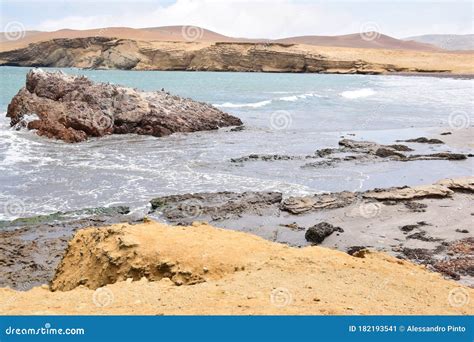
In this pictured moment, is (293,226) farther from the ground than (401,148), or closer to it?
closer to it

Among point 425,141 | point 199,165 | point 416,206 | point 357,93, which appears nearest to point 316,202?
point 416,206

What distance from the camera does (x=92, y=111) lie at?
2581 cm

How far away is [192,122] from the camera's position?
2788 centimetres

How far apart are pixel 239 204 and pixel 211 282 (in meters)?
7.14

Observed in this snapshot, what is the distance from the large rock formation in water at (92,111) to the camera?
25.1 metres

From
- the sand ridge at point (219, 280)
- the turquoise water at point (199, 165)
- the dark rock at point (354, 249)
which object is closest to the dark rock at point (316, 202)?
the turquoise water at point (199, 165)

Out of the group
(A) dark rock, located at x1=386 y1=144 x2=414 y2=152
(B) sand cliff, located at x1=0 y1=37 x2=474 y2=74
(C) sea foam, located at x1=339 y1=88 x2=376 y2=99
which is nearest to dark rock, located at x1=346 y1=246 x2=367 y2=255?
(A) dark rock, located at x1=386 y1=144 x2=414 y2=152

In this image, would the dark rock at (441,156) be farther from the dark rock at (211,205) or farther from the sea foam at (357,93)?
the sea foam at (357,93)

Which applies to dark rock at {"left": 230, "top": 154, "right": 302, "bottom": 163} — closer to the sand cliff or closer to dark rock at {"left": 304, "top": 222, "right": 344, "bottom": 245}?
dark rock at {"left": 304, "top": 222, "right": 344, "bottom": 245}

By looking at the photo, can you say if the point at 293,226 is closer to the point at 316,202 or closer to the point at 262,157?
the point at 316,202

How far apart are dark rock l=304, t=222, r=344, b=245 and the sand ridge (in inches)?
95.8

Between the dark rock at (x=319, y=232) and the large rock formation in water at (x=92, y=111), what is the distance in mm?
15634

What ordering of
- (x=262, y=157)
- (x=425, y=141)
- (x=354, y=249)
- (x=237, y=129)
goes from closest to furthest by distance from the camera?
(x=354, y=249), (x=262, y=157), (x=425, y=141), (x=237, y=129)

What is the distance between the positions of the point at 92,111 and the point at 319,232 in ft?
57.5
